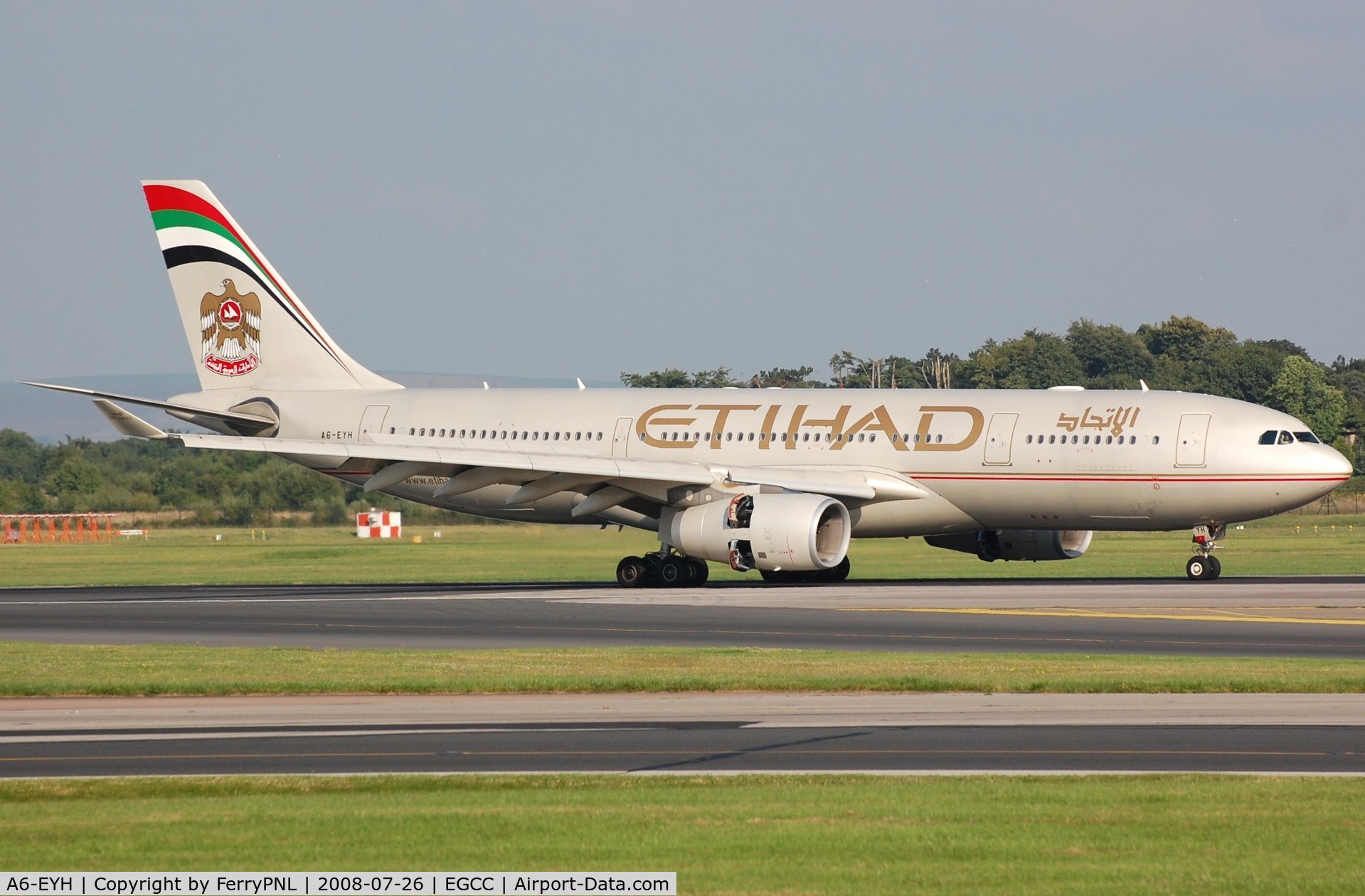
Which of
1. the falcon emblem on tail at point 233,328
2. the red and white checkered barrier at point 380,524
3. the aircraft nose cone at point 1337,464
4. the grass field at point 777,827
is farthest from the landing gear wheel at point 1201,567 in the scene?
the red and white checkered barrier at point 380,524

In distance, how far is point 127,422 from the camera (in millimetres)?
39062

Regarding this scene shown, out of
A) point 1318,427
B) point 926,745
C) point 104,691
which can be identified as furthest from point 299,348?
point 1318,427

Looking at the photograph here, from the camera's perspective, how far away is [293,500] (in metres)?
76.1

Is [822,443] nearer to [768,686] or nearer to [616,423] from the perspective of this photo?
[616,423]

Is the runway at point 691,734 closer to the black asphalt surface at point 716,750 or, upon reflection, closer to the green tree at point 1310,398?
the black asphalt surface at point 716,750

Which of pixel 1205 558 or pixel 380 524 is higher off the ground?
pixel 380 524

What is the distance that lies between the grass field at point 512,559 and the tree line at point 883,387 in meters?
4.51

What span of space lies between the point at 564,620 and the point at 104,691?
10783mm

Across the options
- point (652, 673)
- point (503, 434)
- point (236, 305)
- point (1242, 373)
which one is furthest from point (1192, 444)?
point (1242, 373)

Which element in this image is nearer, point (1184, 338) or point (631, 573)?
point (631, 573)

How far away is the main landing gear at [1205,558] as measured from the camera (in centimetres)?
3762

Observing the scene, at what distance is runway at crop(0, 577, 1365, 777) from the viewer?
47.8 ft

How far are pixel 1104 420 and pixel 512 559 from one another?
67.8ft

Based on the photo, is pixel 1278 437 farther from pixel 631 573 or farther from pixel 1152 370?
pixel 1152 370
